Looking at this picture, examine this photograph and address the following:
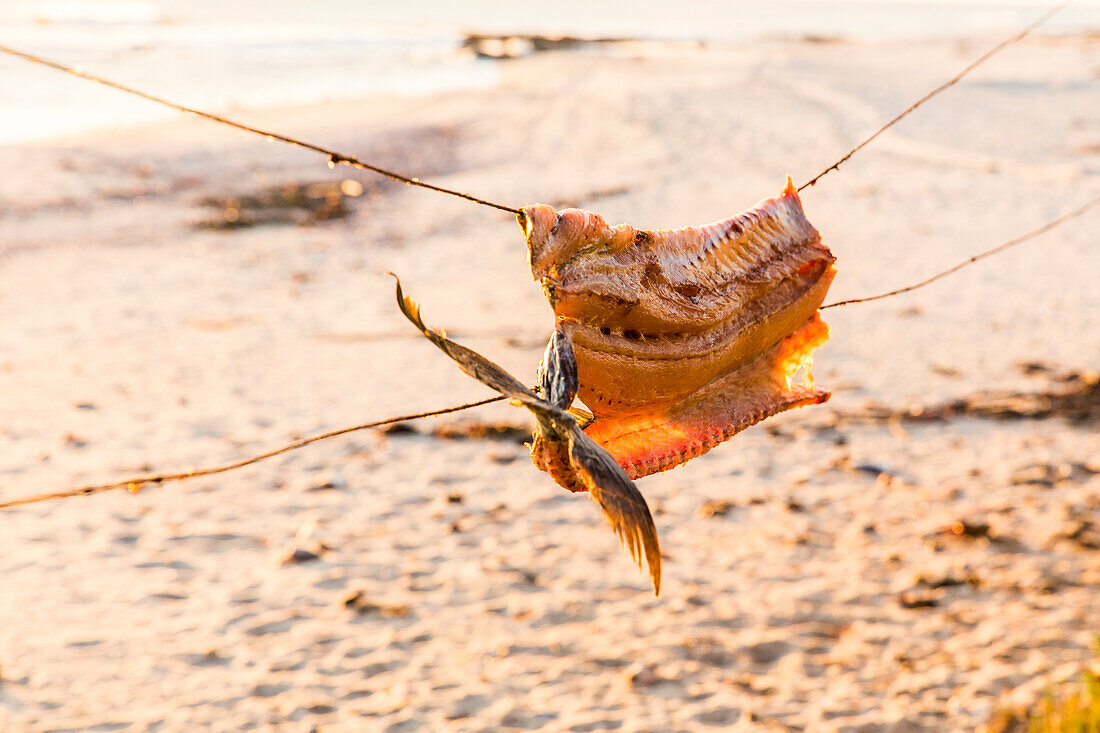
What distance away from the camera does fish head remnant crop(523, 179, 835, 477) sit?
1570 millimetres

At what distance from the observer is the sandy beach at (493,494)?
20.3 feet

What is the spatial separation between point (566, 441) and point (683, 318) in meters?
0.39

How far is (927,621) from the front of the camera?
6.65 m

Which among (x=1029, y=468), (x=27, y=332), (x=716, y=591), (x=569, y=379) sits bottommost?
(x=716, y=591)

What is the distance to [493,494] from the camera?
8414 mm

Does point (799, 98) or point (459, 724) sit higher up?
point (799, 98)

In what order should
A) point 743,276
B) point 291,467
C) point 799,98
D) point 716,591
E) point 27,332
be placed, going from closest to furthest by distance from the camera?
point 743,276 < point 716,591 < point 291,467 < point 27,332 < point 799,98

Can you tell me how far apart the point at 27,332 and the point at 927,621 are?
10.6 m

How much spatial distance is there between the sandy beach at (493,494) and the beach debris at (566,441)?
4840 millimetres

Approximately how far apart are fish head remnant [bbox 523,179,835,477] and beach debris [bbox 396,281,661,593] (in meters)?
0.12

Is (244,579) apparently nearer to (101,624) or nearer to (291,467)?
(101,624)

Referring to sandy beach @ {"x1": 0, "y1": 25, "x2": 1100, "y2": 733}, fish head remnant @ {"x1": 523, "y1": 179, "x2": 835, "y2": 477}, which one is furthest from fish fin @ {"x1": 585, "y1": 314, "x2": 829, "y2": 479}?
sandy beach @ {"x1": 0, "y1": 25, "x2": 1100, "y2": 733}

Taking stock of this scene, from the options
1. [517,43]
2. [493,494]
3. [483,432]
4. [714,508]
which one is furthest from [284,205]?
[517,43]

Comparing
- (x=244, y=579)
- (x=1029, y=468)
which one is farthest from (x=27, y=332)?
(x=1029, y=468)
